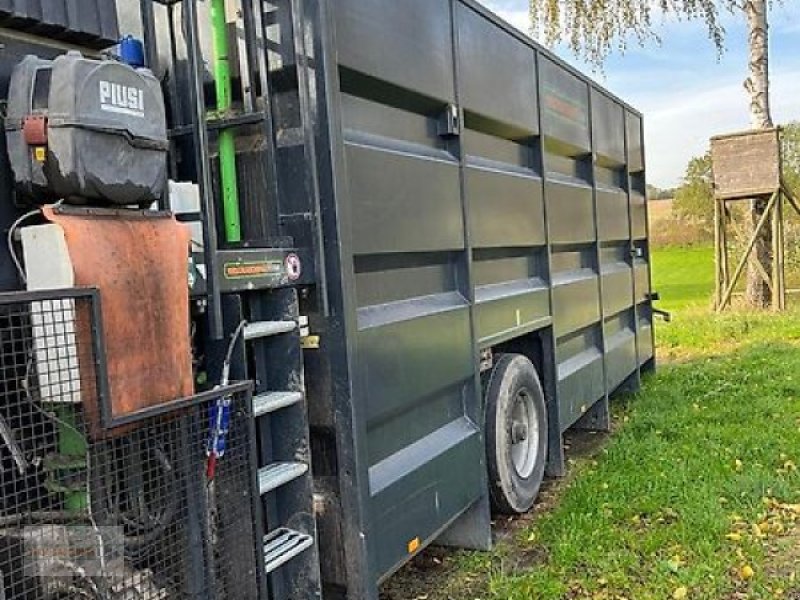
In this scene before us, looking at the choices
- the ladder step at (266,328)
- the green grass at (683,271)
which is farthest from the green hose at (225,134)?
the green grass at (683,271)

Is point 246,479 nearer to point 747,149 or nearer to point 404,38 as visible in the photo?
point 404,38

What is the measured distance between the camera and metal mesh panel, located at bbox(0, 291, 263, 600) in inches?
70.4

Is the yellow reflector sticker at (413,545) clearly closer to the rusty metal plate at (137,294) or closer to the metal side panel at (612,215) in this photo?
the rusty metal plate at (137,294)

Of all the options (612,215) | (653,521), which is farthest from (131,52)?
(612,215)

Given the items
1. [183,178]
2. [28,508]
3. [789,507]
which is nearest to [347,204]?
[183,178]

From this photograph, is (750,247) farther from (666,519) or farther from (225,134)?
(225,134)

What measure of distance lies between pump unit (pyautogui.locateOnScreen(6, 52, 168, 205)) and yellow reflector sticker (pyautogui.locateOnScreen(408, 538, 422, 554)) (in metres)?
1.71

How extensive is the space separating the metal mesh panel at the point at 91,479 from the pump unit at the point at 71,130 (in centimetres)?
28

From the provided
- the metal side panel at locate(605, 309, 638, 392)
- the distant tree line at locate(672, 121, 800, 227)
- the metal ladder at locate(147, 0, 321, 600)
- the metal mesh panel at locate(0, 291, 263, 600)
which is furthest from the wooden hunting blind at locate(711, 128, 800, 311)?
the metal mesh panel at locate(0, 291, 263, 600)

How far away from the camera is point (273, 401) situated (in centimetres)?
242

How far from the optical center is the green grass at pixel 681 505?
3.46 m

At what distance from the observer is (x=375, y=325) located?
2.84 meters

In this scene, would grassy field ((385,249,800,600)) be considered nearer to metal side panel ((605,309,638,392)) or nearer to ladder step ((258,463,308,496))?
metal side panel ((605,309,638,392))

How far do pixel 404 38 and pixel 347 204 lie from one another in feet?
2.67
